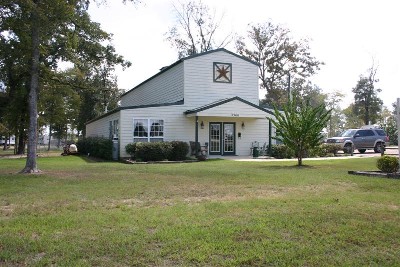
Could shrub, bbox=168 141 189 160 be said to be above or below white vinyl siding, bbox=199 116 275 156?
below

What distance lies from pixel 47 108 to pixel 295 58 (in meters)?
29.7

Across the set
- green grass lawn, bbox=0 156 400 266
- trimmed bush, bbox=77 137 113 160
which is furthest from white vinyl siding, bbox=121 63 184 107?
green grass lawn, bbox=0 156 400 266

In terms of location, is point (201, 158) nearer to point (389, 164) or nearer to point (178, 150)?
point (178, 150)

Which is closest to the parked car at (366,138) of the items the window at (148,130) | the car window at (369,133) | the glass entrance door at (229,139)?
the car window at (369,133)

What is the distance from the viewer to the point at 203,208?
263 inches

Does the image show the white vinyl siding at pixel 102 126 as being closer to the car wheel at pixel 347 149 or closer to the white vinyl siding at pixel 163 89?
the white vinyl siding at pixel 163 89

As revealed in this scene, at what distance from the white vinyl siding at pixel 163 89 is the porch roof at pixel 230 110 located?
2595 millimetres

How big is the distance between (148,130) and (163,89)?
621 cm

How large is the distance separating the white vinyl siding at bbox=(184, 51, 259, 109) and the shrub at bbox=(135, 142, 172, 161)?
448 centimetres

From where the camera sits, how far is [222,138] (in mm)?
24938

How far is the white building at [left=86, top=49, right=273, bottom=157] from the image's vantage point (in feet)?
73.9

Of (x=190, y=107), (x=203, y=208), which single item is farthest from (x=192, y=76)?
(x=203, y=208)

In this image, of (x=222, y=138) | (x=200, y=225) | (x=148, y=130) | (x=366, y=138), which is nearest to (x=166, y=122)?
(x=148, y=130)

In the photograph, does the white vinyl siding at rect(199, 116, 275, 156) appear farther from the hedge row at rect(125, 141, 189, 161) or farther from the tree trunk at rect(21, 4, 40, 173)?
the tree trunk at rect(21, 4, 40, 173)
